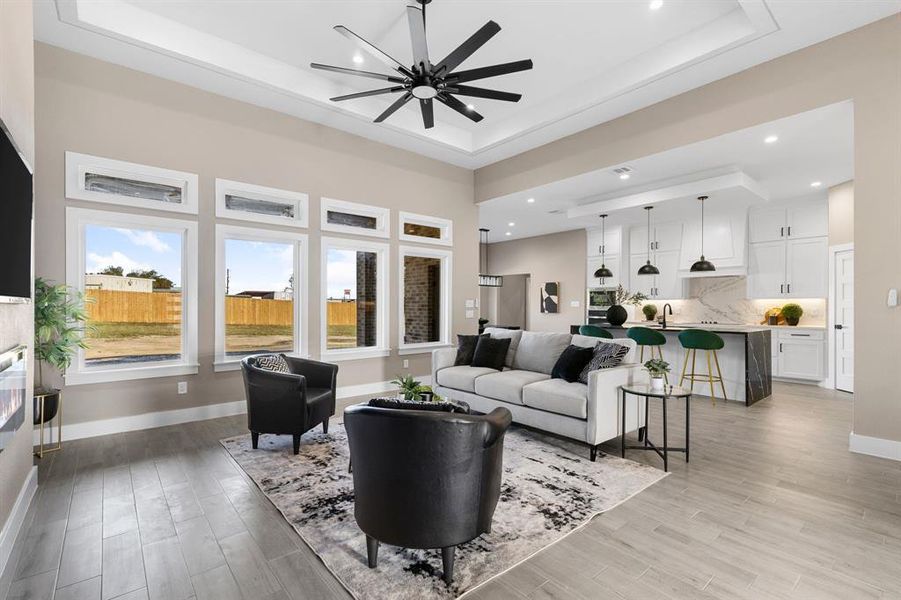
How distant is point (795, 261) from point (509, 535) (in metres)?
7.22

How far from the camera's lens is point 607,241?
29.6 feet

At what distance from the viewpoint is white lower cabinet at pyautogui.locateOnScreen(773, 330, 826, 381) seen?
21.5 feet

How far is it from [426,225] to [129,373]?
417 cm

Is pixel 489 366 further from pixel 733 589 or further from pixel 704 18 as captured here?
pixel 704 18

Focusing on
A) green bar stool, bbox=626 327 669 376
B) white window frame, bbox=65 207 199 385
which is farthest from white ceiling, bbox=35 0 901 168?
green bar stool, bbox=626 327 669 376

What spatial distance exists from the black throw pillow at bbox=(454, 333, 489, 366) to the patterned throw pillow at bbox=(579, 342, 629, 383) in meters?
1.45

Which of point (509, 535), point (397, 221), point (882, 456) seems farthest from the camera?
point (397, 221)

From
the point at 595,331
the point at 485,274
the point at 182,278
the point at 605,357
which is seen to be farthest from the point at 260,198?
the point at 485,274

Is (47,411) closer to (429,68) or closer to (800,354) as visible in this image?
(429,68)

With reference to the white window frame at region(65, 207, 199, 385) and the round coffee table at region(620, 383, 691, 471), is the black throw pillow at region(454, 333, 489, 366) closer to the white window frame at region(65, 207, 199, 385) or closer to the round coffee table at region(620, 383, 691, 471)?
the round coffee table at region(620, 383, 691, 471)

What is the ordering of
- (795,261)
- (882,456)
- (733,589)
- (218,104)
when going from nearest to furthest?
1. (733,589)
2. (882,456)
3. (218,104)
4. (795,261)

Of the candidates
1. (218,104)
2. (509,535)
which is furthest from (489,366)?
(218,104)

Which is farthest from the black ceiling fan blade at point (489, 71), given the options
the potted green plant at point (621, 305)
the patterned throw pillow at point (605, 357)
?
the potted green plant at point (621, 305)

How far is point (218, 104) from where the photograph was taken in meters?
4.67
